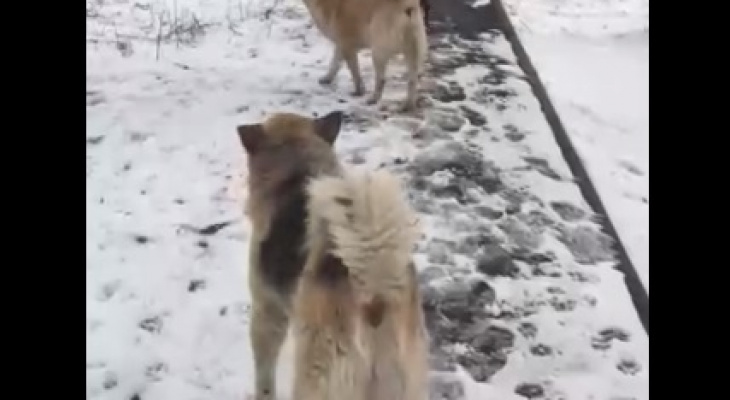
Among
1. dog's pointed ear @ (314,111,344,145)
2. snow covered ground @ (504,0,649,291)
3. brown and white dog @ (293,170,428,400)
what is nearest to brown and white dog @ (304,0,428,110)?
snow covered ground @ (504,0,649,291)

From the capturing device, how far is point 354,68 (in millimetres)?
7508

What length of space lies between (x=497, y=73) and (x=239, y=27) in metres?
2.16

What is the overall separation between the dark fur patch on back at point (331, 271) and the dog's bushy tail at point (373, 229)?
15cm

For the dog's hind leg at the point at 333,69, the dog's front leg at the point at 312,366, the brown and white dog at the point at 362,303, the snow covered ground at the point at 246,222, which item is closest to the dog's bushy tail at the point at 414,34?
the snow covered ground at the point at 246,222

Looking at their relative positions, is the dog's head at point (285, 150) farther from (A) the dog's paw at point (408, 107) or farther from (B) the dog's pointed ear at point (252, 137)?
(A) the dog's paw at point (408, 107)

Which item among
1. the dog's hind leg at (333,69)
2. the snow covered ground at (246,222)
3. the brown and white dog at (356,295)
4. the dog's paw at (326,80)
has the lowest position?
the snow covered ground at (246,222)

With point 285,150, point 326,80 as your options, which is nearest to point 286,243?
point 285,150

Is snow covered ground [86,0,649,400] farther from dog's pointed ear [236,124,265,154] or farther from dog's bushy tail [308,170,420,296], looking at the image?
dog's bushy tail [308,170,420,296]

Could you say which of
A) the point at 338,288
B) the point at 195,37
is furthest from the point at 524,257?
the point at 195,37

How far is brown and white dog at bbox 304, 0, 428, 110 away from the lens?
701 cm

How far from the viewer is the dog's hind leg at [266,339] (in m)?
4.13

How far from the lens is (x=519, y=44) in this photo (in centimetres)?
852

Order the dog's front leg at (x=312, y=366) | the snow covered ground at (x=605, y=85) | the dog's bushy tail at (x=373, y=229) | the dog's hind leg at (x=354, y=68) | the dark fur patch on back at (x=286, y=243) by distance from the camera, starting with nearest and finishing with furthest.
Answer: the dog's bushy tail at (x=373, y=229) → the dog's front leg at (x=312, y=366) → the dark fur patch on back at (x=286, y=243) → the snow covered ground at (x=605, y=85) → the dog's hind leg at (x=354, y=68)
